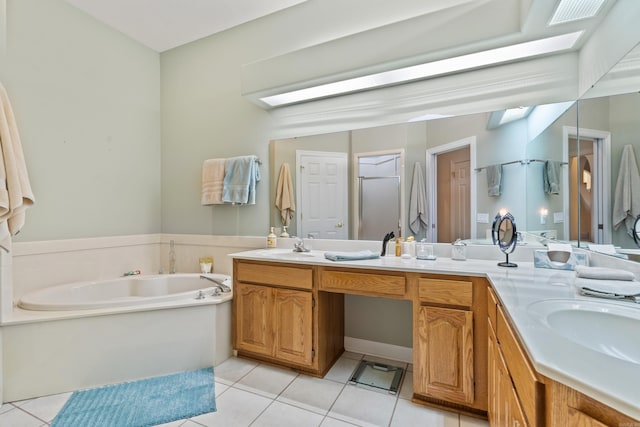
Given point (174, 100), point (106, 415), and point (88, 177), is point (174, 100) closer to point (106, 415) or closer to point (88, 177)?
point (88, 177)

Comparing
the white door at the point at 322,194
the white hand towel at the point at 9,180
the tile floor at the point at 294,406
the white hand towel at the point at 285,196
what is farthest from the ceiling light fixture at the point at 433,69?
the tile floor at the point at 294,406

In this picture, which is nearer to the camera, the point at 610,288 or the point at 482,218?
the point at 610,288

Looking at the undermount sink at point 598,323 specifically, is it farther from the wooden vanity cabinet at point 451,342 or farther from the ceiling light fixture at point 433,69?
the ceiling light fixture at point 433,69

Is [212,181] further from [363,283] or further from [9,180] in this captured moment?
[363,283]

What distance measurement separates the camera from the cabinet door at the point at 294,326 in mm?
1971

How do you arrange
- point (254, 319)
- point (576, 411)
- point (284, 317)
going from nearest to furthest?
point (576, 411), point (284, 317), point (254, 319)

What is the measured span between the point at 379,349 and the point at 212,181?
2163 millimetres

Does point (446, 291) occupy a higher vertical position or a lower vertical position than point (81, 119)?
lower

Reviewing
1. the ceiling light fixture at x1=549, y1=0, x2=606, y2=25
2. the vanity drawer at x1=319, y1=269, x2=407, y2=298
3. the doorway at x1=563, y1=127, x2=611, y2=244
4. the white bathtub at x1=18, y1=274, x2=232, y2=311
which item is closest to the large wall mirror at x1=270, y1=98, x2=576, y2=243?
the doorway at x1=563, y1=127, x2=611, y2=244

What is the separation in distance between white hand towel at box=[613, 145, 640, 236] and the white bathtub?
237 centimetres

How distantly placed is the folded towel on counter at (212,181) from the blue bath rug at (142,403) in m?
1.52

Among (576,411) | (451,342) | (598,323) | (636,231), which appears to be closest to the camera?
(576,411)

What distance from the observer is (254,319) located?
2154 mm

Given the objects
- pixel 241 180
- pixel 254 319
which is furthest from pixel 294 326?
pixel 241 180
